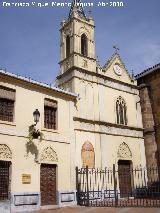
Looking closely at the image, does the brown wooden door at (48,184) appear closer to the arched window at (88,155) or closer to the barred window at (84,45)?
the arched window at (88,155)

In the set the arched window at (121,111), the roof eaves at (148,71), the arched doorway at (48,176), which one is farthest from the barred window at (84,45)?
the arched doorway at (48,176)

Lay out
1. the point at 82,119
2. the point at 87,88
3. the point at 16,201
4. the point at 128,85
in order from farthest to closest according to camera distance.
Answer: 1. the point at 128,85
2. the point at 87,88
3. the point at 82,119
4. the point at 16,201

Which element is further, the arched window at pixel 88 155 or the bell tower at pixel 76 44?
the bell tower at pixel 76 44

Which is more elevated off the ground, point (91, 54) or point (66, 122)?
point (91, 54)

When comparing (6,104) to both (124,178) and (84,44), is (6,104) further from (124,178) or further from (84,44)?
(124,178)

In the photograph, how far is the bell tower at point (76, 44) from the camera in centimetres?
2272

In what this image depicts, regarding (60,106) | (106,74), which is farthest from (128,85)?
(60,106)

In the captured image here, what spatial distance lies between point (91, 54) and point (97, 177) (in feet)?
31.2

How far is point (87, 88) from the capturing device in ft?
72.8

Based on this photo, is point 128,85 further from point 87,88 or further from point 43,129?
point 43,129

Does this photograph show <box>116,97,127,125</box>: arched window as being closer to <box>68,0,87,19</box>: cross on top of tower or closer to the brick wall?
the brick wall

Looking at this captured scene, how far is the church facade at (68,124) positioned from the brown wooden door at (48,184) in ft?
0.18

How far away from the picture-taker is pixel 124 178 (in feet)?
73.7

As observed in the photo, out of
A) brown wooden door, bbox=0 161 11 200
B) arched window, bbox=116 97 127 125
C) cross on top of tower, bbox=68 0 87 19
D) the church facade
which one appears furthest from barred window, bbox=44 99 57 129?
cross on top of tower, bbox=68 0 87 19
